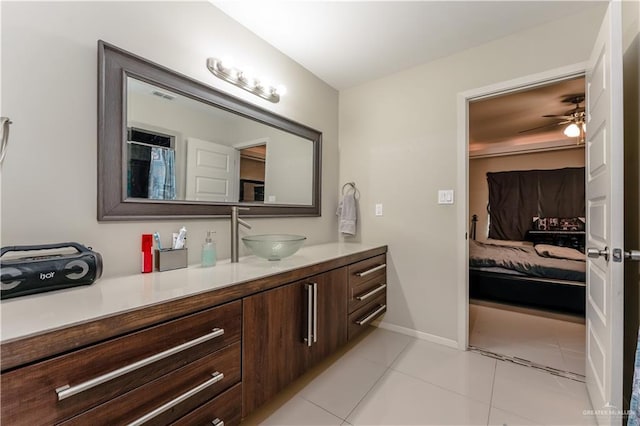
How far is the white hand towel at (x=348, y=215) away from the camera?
2.64 m

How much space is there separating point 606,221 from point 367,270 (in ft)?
4.53

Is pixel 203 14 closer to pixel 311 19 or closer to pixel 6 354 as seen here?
pixel 311 19

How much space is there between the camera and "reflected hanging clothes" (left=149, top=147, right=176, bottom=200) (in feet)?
4.75

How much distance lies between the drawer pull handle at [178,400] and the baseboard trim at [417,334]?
70.5 inches

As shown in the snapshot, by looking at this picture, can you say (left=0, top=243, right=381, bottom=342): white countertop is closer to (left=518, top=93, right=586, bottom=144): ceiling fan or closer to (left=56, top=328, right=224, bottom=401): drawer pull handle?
(left=56, top=328, right=224, bottom=401): drawer pull handle

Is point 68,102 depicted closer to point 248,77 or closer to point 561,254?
point 248,77

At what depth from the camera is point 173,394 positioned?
98 centimetres

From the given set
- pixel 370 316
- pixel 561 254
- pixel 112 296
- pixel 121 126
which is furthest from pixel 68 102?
pixel 561 254

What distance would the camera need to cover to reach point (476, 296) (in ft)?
10.8

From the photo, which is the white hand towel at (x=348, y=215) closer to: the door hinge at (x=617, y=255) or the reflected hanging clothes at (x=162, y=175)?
the reflected hanging clothes at (x=162, y=175)

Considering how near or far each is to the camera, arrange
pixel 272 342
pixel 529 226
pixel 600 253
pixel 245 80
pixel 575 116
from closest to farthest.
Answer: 1. pixel 600 253
2. pixel 272 342
3. pixel 245 80
4. pixel 575 116
5. pixel 529 226

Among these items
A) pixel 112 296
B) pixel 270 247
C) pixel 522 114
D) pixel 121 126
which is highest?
pixel 522 114

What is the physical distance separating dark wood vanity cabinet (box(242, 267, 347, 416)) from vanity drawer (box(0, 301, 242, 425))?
0.66 feet

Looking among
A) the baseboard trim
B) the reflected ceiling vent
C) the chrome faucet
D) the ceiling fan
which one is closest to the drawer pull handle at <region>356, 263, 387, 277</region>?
the baseboard trim
